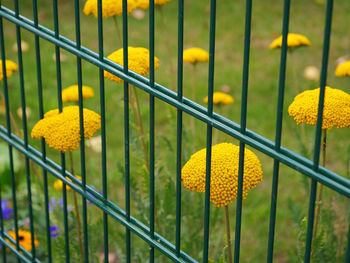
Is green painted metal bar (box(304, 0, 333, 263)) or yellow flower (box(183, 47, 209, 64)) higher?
green painted metal bar (box(304, 0, 333, 263))

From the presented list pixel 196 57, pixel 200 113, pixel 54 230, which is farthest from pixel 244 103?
pixel 54 230

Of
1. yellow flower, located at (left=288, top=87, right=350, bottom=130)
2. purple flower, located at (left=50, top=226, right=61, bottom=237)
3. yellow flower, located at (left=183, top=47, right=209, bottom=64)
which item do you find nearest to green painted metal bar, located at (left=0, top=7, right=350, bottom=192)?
yellow flower, located at (left=288, top=87, right=350, bottom=130)

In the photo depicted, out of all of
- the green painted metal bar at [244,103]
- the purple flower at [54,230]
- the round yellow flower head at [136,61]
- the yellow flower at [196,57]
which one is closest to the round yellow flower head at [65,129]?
the round yellow flower head at [136,61]

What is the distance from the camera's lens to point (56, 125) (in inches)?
63.0

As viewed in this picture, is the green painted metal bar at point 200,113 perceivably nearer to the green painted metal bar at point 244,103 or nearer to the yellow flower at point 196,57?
the green painted metal bar at point 244,103

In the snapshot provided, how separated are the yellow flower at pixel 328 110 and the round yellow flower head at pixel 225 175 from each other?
131 millimetres

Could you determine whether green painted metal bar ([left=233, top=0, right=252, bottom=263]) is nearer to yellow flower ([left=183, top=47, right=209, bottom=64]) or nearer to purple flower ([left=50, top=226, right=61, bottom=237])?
yellow flower ([left=183, top=47, right=209, bottom=64])

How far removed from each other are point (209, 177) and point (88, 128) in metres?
0.45

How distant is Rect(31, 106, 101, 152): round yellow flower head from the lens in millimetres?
1571

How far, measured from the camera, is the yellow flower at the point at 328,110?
126cm

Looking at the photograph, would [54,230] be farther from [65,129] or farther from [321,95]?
[321,95]

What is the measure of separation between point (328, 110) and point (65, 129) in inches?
26.4

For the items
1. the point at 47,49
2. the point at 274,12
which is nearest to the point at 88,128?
the point at 47,49

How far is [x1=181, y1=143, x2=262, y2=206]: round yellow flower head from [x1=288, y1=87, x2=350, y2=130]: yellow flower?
131mm
